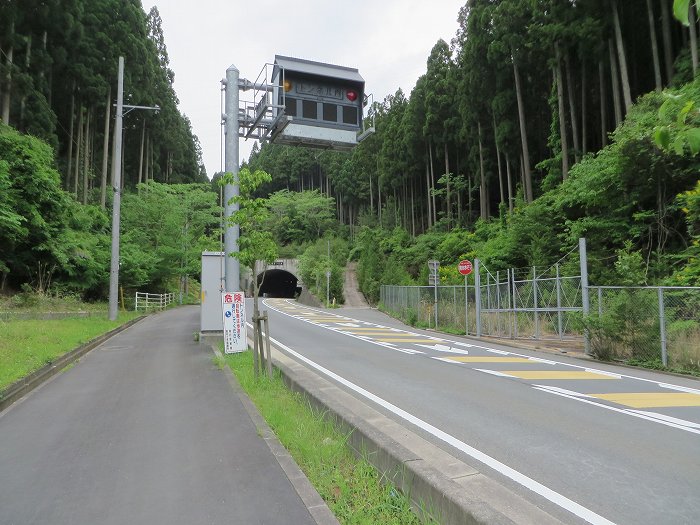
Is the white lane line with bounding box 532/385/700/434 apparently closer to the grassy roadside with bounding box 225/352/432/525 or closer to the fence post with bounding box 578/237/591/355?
the grassy roadside with bounding box 225/352/432/525

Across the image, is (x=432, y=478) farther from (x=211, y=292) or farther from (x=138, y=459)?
(x=211, y=292)

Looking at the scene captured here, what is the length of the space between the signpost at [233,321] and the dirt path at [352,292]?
30.9 m

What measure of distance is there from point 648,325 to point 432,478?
9.74 m

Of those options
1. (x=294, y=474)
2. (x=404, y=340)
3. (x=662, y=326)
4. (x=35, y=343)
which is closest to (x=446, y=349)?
(x=404, y=340)

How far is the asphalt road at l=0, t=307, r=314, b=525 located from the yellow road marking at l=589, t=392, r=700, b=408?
5.40m

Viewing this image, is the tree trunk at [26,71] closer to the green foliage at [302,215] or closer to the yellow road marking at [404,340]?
the yellow road marking at [404,340]

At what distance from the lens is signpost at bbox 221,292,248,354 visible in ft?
36.4

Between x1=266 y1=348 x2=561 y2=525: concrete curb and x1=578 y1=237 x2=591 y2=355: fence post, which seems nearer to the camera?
x1=266 y1=348 x2=561 y2=525: concrete curb

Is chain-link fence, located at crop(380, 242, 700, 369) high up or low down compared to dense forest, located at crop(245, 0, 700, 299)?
down

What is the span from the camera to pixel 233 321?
11.1 metres

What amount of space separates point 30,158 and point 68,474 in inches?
816

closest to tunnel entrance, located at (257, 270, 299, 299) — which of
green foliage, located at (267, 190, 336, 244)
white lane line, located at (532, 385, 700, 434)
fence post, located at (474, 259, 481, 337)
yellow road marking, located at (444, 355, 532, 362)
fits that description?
green foliage, located at (267, 190, 336, 244)

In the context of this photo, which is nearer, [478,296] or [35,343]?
[35,343]

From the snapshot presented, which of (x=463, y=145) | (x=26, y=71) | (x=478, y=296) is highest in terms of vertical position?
(x=463, y=145)
